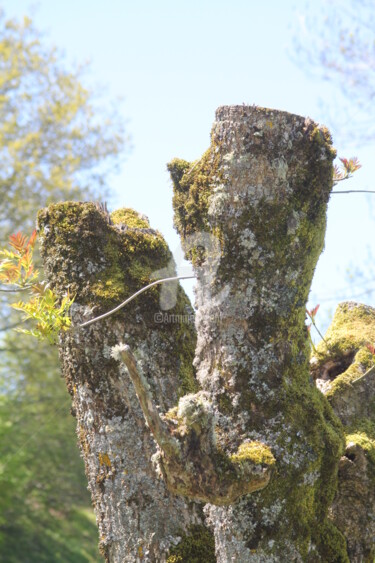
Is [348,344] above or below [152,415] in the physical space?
above

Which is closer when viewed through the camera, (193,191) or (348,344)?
(193,191)

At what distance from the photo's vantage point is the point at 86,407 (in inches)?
118

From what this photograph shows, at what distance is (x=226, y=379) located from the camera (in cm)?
260

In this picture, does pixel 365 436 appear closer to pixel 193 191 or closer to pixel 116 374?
pixel 116 374

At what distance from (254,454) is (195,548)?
83 cm

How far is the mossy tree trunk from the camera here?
2.46 m

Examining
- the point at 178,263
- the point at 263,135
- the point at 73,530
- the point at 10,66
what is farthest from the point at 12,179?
the point at 263,135

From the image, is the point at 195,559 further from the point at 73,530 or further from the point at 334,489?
the point at 73,530

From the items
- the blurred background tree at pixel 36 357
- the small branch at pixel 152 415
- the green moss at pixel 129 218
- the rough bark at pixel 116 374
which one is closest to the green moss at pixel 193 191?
the rough bark at pixel 116 374

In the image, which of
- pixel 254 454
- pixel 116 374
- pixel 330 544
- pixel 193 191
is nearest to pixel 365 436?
pixel 330 544

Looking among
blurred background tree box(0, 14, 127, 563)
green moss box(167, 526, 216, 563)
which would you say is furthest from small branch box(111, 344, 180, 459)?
blurred background tree box(0, 14, 127, 563)

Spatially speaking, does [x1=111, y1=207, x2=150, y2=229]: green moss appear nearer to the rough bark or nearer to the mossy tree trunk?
the rough bark

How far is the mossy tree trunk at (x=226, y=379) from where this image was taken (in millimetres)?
2465

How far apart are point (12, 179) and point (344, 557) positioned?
41.3 ft
